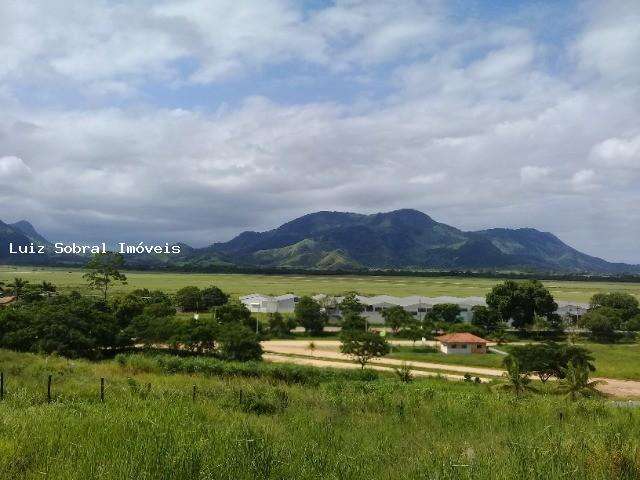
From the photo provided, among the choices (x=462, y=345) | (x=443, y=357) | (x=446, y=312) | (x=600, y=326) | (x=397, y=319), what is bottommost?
(x=443, y=357)

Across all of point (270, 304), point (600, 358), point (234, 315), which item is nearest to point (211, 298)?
point (270, 304)

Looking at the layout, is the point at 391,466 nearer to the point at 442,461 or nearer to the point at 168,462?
the point at 442,461

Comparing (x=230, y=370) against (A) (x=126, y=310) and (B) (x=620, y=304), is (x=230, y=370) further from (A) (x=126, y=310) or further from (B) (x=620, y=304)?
(B) (x=620, y=304)

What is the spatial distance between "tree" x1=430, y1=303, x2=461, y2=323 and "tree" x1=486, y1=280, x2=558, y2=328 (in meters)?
5.84

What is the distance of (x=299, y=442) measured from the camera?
7.62 meters

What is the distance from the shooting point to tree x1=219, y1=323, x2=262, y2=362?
137 feet

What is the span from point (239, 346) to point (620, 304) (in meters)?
61.3

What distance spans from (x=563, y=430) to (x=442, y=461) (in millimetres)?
4250

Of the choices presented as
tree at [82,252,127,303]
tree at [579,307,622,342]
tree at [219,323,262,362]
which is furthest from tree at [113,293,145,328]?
tree at [579,307,622,342]

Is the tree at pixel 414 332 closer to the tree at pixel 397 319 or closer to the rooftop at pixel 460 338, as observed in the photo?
the tree at pixel 397 319

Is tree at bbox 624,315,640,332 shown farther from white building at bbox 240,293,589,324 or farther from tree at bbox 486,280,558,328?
white building at bbox 240,293,589,324

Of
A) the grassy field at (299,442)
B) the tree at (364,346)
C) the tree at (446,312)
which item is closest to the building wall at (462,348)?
the tree at (364,346)

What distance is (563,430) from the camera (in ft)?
30.3

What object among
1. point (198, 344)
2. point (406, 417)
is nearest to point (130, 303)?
point (198, 344)
